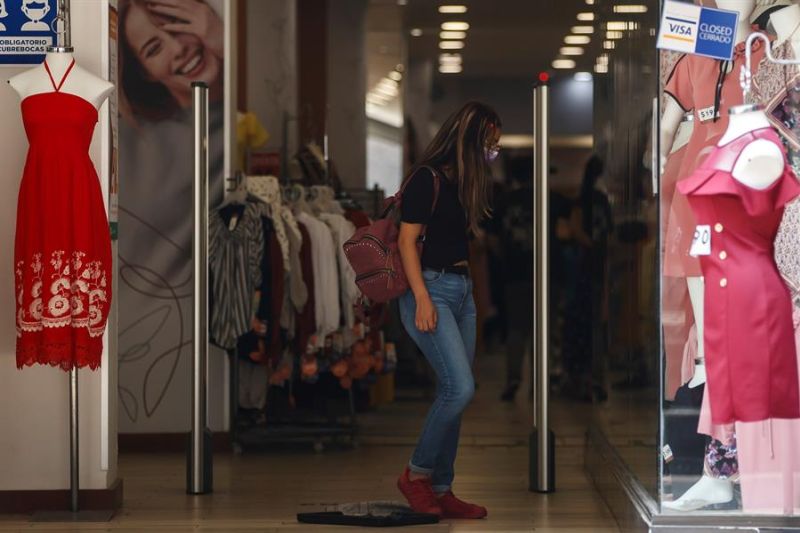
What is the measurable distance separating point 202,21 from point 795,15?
3.39m

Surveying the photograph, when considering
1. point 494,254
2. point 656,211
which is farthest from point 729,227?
point 494,254

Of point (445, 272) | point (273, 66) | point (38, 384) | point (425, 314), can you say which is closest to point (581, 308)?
point (273, 66)

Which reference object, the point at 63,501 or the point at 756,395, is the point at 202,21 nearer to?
the point at 63,501

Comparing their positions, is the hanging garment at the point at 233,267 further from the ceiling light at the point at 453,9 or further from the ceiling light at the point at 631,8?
the ceiling light at the point at 453,9

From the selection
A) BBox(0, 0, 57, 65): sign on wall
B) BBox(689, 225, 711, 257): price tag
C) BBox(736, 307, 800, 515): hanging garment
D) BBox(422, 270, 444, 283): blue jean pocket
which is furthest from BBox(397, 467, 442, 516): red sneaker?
BBox(0, 0, 57, 65): sign on wall

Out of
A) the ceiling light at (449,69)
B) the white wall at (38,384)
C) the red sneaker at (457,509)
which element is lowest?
the red sneaker at (457,509)

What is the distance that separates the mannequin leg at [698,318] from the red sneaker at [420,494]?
1.28 metres

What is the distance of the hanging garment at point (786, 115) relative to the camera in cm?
406

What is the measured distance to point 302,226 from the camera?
262 inches

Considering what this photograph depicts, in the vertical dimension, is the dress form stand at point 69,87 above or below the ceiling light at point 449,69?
below

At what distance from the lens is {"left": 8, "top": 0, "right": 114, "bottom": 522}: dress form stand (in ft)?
16.3

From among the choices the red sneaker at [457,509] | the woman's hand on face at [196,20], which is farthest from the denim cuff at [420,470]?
the woman's hand on face at [196,20]

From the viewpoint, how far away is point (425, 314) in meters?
4.84

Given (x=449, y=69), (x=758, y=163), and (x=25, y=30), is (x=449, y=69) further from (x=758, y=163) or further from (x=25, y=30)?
(x=758, y=163)
